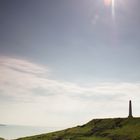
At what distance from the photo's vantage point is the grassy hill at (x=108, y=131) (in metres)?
89.5

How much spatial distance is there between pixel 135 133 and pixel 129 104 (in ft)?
101

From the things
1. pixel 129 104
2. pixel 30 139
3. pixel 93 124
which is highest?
pixel 129 104

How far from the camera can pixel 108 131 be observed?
100000 mm

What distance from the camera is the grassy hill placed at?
89525mm

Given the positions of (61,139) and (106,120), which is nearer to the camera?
(61,139)

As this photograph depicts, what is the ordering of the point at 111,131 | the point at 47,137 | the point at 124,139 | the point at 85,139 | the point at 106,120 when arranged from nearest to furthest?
the point at 124,139
the point at 85,139
the point at 111,131
the point at 47,137
the point at 106,120

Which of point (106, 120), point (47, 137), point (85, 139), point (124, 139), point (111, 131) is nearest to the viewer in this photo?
point (124, 139)

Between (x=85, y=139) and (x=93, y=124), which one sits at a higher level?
(x=93, y=124)

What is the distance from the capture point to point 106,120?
11700 cm

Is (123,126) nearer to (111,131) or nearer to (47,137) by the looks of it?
(111,131)

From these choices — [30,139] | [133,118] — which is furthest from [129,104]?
[30,139]

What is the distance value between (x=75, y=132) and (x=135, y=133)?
98.3 feet

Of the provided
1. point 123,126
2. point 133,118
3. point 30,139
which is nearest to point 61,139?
point 30,139

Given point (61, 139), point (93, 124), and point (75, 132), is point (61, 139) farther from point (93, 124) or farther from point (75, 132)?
point (93, 124)
